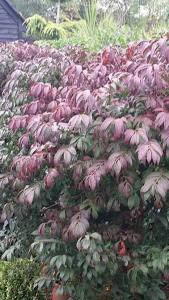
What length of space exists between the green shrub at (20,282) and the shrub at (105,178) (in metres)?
0.75

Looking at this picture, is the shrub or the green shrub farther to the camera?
the green shrub

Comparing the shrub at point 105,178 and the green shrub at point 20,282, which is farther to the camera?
the green shrub at point 20,282

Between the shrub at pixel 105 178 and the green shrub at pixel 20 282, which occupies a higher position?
the shrub at pixel 105 178

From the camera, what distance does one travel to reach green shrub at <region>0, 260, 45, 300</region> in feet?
13.6

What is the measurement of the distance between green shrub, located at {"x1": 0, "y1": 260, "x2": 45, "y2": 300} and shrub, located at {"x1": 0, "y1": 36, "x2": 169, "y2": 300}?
0.75 metres

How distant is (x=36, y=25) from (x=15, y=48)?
8.84 m

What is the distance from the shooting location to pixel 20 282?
4.20 m

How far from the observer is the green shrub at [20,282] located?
13.6 ft

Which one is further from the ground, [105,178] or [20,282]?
[105,178]

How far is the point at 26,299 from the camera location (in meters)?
4.14

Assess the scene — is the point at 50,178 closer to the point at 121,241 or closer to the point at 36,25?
the point at 121,241

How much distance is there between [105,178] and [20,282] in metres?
1.59

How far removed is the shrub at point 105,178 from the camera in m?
2.90

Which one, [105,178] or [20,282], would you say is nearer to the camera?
[105,178]
